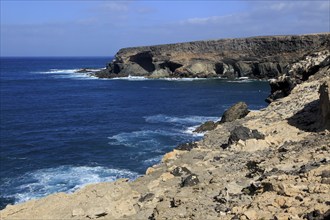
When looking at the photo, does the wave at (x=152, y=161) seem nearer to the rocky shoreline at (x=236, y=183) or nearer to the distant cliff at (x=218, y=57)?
the rocky shoreline at (x=236, y=183)

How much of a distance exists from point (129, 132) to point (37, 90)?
50.4 m

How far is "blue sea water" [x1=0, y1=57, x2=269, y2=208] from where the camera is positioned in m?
30.5

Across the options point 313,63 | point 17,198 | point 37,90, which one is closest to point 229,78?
point 37,90

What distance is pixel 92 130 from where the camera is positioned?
150 ft

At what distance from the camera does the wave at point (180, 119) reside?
48281mm

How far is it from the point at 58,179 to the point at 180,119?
23.2 meters

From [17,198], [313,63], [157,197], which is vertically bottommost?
[17,198]

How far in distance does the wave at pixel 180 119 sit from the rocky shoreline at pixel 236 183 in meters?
22.6

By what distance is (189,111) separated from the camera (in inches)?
2232

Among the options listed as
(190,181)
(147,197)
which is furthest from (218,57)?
(147,197)

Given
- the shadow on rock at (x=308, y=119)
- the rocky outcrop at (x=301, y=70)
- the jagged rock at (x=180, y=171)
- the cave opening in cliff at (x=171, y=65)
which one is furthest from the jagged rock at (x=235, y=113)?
the cave opening in cliff at (x=171, y=65)

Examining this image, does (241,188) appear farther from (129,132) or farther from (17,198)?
(129,132)

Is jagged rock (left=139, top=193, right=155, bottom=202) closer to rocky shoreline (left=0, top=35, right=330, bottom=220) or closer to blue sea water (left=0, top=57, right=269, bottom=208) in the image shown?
rocky shoreline (left=0, top=35, right=330, bottom=220)

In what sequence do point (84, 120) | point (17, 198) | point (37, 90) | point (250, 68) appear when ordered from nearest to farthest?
point (17, 198) < point (84, 120) < point (37, 90) < point (250, 68)
